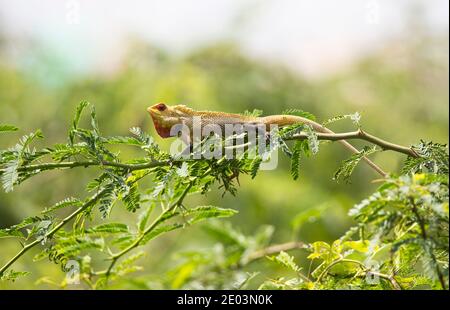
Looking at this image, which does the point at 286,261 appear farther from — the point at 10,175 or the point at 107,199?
the point at 10,175

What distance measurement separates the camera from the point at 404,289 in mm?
1226

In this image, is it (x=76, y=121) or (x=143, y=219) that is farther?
(x=143, y=219)

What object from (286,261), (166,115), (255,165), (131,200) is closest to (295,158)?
(255,165)

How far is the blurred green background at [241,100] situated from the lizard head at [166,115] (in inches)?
94.6

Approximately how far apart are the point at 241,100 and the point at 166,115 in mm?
3704

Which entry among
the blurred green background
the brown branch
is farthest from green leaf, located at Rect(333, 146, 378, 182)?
the blurred green background

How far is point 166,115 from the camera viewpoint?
6.32ft

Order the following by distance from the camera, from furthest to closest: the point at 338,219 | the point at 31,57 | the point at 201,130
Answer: the point at 31,57
the point at 338,219
the point at 201,130

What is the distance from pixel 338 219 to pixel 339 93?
6.25ft

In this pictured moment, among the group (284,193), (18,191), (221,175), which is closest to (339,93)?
(284,193)

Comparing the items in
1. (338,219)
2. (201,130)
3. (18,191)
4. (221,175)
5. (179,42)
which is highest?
(179,42)

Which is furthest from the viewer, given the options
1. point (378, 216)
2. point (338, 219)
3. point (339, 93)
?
point (339, 93)

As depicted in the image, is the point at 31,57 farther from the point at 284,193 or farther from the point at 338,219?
the point at 338,219
